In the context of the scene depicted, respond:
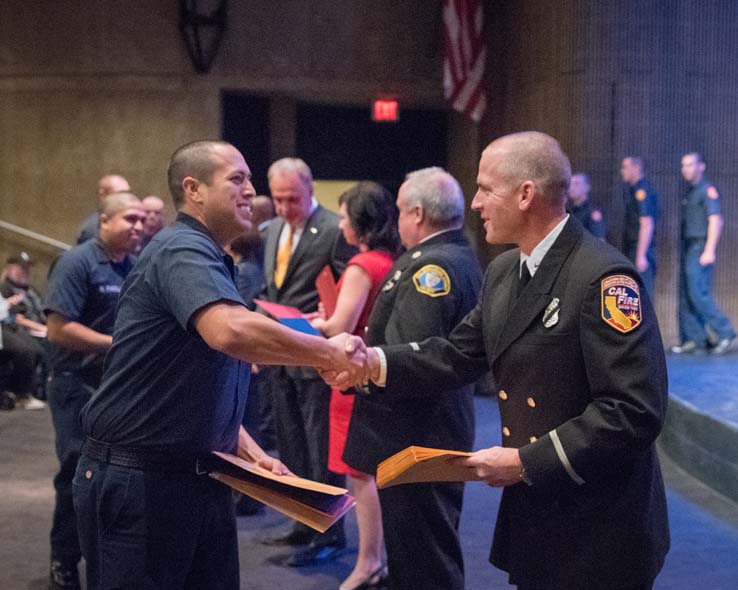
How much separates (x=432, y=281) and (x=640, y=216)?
626 centimetres

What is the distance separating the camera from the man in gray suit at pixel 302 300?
5.12 meters

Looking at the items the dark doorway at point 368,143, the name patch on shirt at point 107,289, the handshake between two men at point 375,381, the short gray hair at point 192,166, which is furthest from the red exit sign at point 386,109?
the short gray hair at point 192,166

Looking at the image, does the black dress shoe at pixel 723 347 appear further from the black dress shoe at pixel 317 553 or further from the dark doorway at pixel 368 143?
the black dress shoe at pixel 317 553

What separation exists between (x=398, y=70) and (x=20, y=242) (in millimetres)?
4653

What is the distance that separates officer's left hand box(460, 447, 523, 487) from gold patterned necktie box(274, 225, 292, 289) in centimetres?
312

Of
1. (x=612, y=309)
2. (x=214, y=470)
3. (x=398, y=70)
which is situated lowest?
(x=214, y=470)

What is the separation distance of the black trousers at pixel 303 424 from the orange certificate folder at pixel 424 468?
2509 millimetres

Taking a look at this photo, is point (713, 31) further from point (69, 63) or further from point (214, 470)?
point (214, 470)

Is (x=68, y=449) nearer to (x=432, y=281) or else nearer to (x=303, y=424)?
(x=303, y=424)

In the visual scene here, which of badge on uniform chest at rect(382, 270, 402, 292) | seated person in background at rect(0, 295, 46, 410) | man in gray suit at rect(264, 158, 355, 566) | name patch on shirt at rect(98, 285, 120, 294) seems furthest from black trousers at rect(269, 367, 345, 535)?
seated person in background at rect(0, 295, 46, 410)

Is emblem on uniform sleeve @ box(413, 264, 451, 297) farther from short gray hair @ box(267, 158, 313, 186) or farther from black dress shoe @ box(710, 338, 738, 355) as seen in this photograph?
black dress shoe @ box(710, 338, 738, 355)

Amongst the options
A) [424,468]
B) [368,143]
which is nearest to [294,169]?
[424,468]

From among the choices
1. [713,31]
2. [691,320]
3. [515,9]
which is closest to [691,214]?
[691,320]

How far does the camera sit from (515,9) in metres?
11.5
